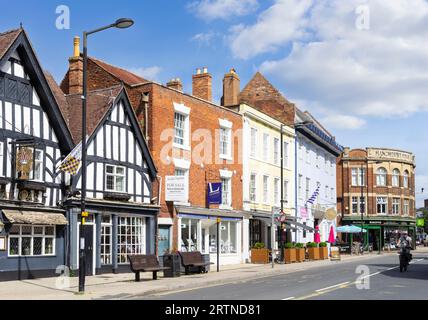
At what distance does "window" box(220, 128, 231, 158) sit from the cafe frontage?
37.2m

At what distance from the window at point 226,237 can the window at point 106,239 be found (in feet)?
28.5

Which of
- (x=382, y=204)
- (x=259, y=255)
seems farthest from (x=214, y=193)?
(x=382, y=204)

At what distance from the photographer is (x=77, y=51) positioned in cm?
3109

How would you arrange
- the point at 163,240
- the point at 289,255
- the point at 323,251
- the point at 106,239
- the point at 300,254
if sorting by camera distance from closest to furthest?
the point at 106,239 → the point at 163,240 → the point at 289,255 → the point at 300,254 → the point at 323,251

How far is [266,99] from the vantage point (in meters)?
47.7

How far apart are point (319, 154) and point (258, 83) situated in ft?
29.7

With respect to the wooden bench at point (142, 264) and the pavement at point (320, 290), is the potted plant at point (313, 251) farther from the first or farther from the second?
the wooden bench at point (142, 264)

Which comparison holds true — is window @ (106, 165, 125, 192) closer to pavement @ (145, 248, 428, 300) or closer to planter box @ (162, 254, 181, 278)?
planter box @ (162, 254, 181, 278)

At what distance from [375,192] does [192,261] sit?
158 ft

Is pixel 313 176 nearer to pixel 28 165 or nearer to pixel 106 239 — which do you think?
pixel 106 239

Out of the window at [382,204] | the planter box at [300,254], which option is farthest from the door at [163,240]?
the window at [382,204]

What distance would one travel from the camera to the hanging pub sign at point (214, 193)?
32116 mm

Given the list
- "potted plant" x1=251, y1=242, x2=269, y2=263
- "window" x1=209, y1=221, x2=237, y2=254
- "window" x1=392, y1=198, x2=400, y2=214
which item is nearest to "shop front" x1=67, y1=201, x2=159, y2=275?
"window" x1=209, y1=221, x2=237, y2=254
